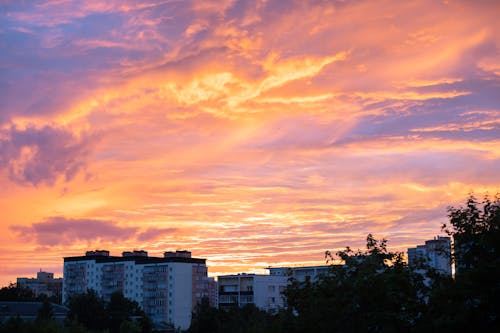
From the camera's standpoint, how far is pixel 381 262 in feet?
116

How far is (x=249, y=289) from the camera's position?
6043 inches

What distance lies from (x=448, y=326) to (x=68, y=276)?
16532 cm

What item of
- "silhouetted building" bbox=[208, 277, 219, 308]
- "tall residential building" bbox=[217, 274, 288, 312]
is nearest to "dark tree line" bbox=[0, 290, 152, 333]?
"tall residential building" bbox=[217, 274, 288, 312]

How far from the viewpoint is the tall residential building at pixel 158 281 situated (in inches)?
6284

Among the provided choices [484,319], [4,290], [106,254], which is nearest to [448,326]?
[484,319]

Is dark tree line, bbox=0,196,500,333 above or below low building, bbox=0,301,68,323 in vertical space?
above

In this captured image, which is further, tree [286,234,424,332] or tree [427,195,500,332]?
tree [286,234,424,332]

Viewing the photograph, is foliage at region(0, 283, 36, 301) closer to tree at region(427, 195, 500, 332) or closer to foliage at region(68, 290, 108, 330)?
foliage at region(68, 290, 108, 330)

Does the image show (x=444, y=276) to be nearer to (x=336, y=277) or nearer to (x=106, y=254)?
(x=336, y=277)

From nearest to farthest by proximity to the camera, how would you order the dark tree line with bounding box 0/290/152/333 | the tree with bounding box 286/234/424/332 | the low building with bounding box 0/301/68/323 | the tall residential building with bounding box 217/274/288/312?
the tree with bounding box 286/234/424/332, the low building with bounding box 0/301/68/323, the dark tree line with bounding box 0/290/152/333, the tall residential building with bounding box 217/274/288/312

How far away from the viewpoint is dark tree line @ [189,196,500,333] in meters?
28.0

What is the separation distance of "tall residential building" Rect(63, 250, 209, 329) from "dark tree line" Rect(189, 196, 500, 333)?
11864cm

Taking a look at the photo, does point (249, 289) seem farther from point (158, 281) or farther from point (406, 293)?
point (406, 293)

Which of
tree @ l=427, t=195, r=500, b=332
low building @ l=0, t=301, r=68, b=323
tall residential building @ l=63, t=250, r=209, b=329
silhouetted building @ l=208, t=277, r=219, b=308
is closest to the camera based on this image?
tree @ l=427, t=195, r=500, b=332
